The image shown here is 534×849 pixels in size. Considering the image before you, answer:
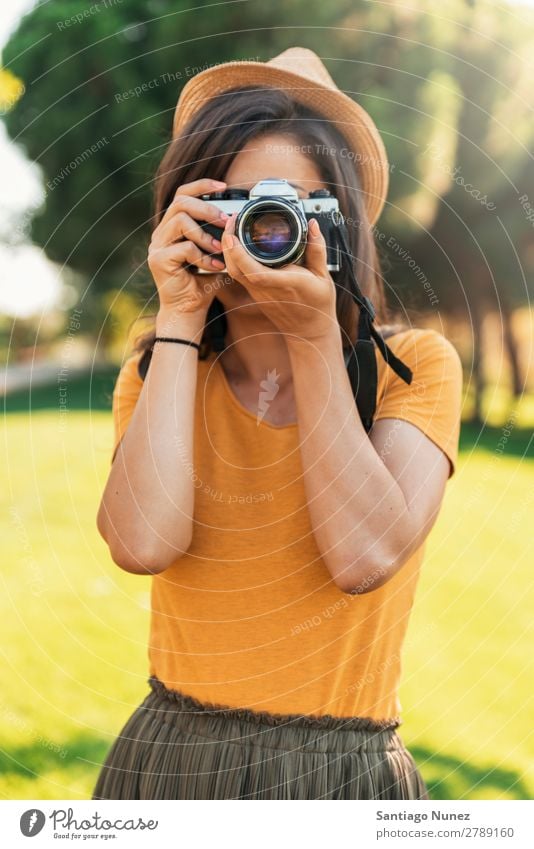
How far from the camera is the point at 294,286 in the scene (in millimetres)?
1135

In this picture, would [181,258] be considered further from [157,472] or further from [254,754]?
[254,754]

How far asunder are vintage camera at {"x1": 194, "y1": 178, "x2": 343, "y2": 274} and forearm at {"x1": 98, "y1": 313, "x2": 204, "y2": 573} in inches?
8.0

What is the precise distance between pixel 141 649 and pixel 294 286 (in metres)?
2.71

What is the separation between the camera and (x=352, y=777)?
1220 millimetres

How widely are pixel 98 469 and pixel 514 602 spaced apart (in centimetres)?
413

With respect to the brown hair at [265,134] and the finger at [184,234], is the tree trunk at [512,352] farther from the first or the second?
the finger at [184,234]

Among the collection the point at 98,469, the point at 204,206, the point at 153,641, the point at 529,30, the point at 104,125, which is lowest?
the point at 153,641

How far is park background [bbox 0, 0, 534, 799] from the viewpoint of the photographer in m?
2.72

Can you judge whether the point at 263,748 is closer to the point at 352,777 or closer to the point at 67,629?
the point at 352,777

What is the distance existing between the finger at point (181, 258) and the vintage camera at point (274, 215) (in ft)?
0.15

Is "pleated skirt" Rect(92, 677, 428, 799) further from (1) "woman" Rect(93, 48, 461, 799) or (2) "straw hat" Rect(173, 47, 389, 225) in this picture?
(2) "straw hat" Rect(173, 47, 389, 225)

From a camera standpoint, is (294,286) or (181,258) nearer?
(294,286)
